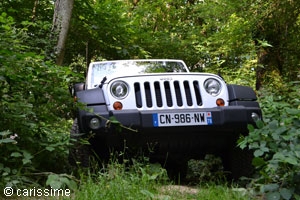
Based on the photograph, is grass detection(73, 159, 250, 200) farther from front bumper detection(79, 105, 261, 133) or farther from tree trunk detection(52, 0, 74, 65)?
tree trunk detection(52, 0, 74, 65)

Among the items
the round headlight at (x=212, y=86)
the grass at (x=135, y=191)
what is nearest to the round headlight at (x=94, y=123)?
the grass at (x=135, y=191)

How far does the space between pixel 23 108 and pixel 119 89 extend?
881mm

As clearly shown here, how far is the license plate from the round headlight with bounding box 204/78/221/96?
0.36 m

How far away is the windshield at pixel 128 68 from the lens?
4.48 meters

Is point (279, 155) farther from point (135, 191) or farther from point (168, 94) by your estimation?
point (168, 94)

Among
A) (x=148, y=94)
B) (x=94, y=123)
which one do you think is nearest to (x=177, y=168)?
(x=148, y=94)

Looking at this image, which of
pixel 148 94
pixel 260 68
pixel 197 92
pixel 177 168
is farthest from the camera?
pixel 260 68

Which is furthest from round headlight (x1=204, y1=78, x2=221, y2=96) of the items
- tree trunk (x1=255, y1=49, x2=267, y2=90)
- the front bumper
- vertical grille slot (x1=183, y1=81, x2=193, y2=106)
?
tree trunk (x1=255, y1=49, x2=267, y2=90)

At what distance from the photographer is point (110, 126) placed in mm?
2936

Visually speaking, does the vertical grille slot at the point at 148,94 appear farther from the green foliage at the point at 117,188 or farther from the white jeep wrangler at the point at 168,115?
the green foliage at the point at 117,188

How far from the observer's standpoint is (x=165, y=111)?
9.99ft

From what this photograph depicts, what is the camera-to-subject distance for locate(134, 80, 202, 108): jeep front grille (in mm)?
3213

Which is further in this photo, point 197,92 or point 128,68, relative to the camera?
point 128,68

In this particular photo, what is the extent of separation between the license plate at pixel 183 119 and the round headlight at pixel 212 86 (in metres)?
0.36
